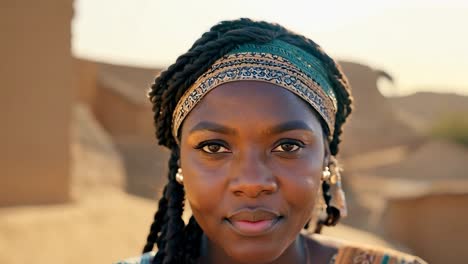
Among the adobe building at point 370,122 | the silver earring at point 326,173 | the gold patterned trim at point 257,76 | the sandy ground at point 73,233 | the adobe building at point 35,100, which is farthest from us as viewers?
the adobe building at point 370,122

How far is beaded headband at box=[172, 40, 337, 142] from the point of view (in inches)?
71.2

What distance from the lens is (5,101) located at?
7430 mm

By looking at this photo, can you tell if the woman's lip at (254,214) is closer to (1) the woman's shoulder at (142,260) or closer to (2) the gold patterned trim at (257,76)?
(2) the gold patterned trim at (257,76)

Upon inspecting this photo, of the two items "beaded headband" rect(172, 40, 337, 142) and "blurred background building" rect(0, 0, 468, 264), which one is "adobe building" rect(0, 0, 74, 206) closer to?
"blurred background building" rect(0, 0, 468, 264)

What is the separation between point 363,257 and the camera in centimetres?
214

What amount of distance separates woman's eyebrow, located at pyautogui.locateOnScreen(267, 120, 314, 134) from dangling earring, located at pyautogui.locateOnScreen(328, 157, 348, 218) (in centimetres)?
39

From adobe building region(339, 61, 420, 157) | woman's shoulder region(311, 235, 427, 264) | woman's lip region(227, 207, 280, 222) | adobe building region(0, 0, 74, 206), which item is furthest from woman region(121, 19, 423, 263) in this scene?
adobe building region(339, 61, 420, 157)

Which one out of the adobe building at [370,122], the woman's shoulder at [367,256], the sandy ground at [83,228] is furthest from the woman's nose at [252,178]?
the adobe building at [370,122]

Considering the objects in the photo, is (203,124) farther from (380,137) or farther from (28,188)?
(380,137)

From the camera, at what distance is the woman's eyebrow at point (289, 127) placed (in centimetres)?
174

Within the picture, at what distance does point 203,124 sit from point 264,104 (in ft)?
0.62

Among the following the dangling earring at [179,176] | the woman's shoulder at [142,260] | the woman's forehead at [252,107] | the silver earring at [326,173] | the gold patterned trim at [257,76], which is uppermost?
the gold patterned trim at [257,76]

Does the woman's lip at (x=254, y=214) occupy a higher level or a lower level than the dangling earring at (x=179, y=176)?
lower

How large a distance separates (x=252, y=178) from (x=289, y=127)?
0.19 m
